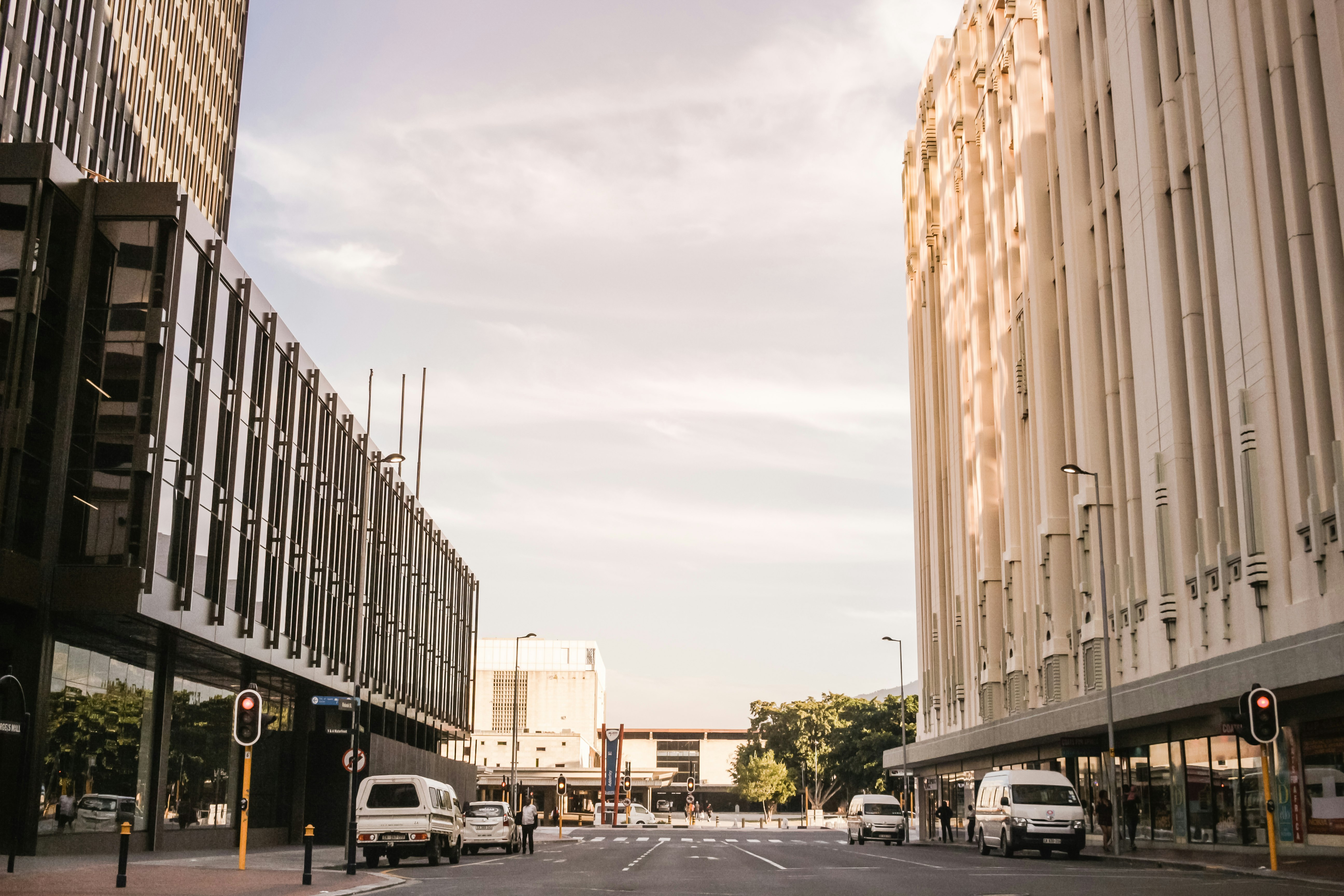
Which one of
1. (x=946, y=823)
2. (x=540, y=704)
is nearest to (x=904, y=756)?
(x=946, y=823)

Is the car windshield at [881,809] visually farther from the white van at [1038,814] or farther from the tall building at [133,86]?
the tall building at [133,86]

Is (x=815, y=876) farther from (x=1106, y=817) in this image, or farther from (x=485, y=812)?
(x=485, y=812)

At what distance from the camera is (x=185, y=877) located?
23.0 meters

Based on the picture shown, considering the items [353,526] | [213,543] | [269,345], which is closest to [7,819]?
[213,543]

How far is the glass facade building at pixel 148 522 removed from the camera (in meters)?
28.2

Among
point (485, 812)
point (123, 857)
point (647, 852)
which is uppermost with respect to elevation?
point (123, 857)

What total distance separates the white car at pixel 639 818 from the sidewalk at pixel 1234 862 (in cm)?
6803

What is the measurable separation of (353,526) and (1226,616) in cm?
3489

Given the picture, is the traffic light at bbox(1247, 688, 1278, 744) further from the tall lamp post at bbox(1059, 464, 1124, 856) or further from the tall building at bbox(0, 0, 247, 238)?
the tall building at bbox(0, 0, 247, 238)

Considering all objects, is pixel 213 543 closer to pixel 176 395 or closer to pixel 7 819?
pixel 176 395

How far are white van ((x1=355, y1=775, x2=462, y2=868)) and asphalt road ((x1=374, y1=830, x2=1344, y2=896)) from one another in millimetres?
701

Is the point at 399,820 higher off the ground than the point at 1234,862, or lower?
higher

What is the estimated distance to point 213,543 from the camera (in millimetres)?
35562

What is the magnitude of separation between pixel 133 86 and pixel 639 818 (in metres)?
69.2
